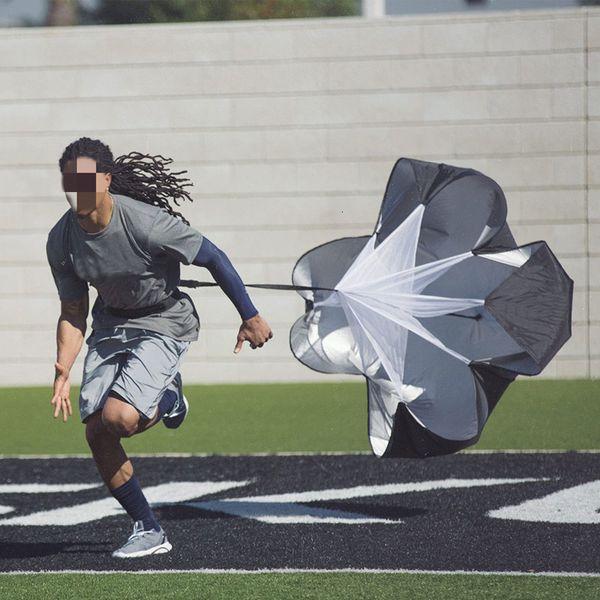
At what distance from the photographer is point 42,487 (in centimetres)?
870

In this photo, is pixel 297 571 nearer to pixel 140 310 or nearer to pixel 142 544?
pixel 142 544

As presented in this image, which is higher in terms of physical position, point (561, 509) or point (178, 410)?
point (178, 410)

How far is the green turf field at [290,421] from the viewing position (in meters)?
10.3

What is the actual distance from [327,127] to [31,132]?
312cm

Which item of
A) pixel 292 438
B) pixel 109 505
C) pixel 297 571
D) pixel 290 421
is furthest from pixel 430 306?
pixel 290 421

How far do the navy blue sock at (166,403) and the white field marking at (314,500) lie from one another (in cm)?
98

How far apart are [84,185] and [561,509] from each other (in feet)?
10.4

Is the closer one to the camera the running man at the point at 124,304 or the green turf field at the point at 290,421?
the running man at the point at 124,304

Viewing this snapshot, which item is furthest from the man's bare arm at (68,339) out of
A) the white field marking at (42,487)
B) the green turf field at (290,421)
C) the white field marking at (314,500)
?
the green turf field at (290,421)

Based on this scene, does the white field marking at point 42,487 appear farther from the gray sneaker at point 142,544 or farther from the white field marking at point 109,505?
the gray sneaker at point 142,544

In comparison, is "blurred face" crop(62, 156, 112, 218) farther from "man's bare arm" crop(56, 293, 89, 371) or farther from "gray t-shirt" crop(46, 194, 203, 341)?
"man's bare arm" crop(56, 293, 89, 371)

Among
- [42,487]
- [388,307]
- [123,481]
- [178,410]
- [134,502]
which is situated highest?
[388,307]

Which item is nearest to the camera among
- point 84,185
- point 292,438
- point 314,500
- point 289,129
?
point 84,185

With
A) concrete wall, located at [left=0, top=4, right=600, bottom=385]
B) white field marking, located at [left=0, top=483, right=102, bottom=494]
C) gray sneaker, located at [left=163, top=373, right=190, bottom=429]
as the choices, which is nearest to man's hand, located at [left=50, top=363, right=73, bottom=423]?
gray sneaker, located at [left=163, top=373, right=190, bottom=429]
